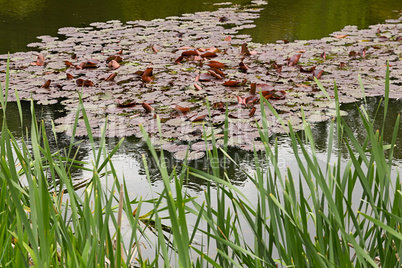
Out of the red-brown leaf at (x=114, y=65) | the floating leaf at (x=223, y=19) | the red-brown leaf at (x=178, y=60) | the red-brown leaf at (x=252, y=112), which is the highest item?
the floating leaf at (x=223, y=19)

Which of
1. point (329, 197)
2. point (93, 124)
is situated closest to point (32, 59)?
point (93, 124)

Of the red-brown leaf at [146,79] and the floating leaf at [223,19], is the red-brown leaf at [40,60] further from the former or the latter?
the floating leaf at [223,19]

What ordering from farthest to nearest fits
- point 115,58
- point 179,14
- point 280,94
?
1. point 179,14
2. point 115,58
3. point 280,94

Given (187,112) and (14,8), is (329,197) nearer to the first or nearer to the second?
(187,112)

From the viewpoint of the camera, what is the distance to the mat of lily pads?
289cm

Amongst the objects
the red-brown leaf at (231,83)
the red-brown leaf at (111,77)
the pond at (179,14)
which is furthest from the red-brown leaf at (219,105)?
the red-brown leaf at (111,77)

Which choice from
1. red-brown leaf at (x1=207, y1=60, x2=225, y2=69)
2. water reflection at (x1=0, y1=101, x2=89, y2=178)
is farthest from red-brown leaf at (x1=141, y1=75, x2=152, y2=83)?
water reflection at (x1=0, y1=101, x2=89, y2=178)

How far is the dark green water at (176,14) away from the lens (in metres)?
5.37

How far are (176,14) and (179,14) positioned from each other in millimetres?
50

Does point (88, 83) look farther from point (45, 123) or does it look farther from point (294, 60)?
point (294, 60)

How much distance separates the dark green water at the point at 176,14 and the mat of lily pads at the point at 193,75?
0.30 metres

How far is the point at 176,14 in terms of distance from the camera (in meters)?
6.59

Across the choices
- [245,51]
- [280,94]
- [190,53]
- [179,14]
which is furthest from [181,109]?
[179,14]

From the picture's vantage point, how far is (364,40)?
15.8 ft
